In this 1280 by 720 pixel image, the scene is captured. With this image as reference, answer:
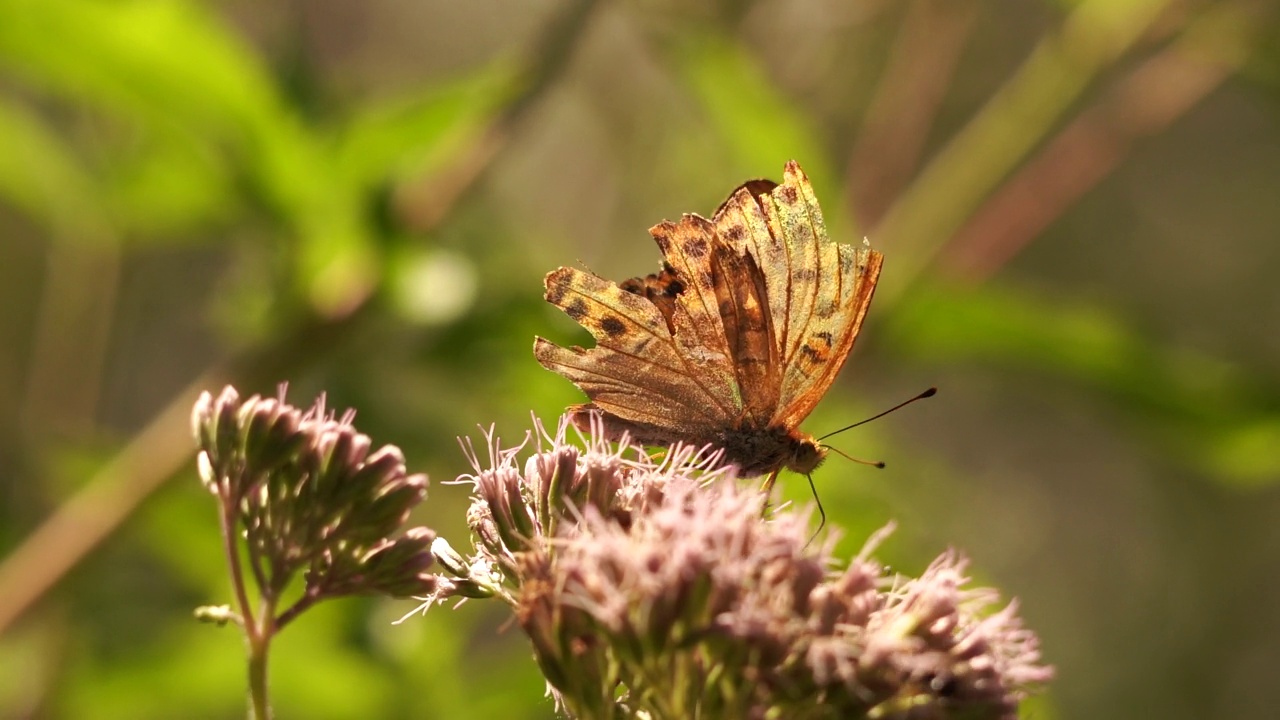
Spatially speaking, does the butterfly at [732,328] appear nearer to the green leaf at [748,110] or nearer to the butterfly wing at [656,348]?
the butterfly wing at [656,348]

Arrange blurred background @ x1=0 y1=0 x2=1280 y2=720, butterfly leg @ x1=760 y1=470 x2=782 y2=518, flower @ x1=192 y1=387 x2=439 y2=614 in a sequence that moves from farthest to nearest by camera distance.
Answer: blurred background @ x1=0 y1=0 x2=1280 y2=720
butterfly leg @ x1=760 y1=470 x2=782 y2=518
flower @ x1=192 y1=387 x2=439 y2=614

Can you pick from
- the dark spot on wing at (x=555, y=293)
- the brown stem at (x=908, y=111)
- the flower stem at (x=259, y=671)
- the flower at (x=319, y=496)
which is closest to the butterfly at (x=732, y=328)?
the dark spot on wing at (x=555, y=293)

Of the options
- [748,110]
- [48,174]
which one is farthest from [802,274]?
[48,174]

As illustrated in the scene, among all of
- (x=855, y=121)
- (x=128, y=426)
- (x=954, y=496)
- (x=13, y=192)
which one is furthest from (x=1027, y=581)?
(x=13, y=192)

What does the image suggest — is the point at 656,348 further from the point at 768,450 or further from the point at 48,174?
the point at 48,174

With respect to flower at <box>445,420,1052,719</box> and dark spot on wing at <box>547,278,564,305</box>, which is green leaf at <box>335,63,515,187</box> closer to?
dark spot on wing at <box>547,278,564,305</box>

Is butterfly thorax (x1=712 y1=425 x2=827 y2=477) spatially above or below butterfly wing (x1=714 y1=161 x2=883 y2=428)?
below

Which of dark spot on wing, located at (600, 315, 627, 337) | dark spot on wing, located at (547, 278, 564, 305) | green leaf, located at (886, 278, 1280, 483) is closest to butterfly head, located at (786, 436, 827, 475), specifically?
dark spot on wing, located at (600, 315, 627, 337)
